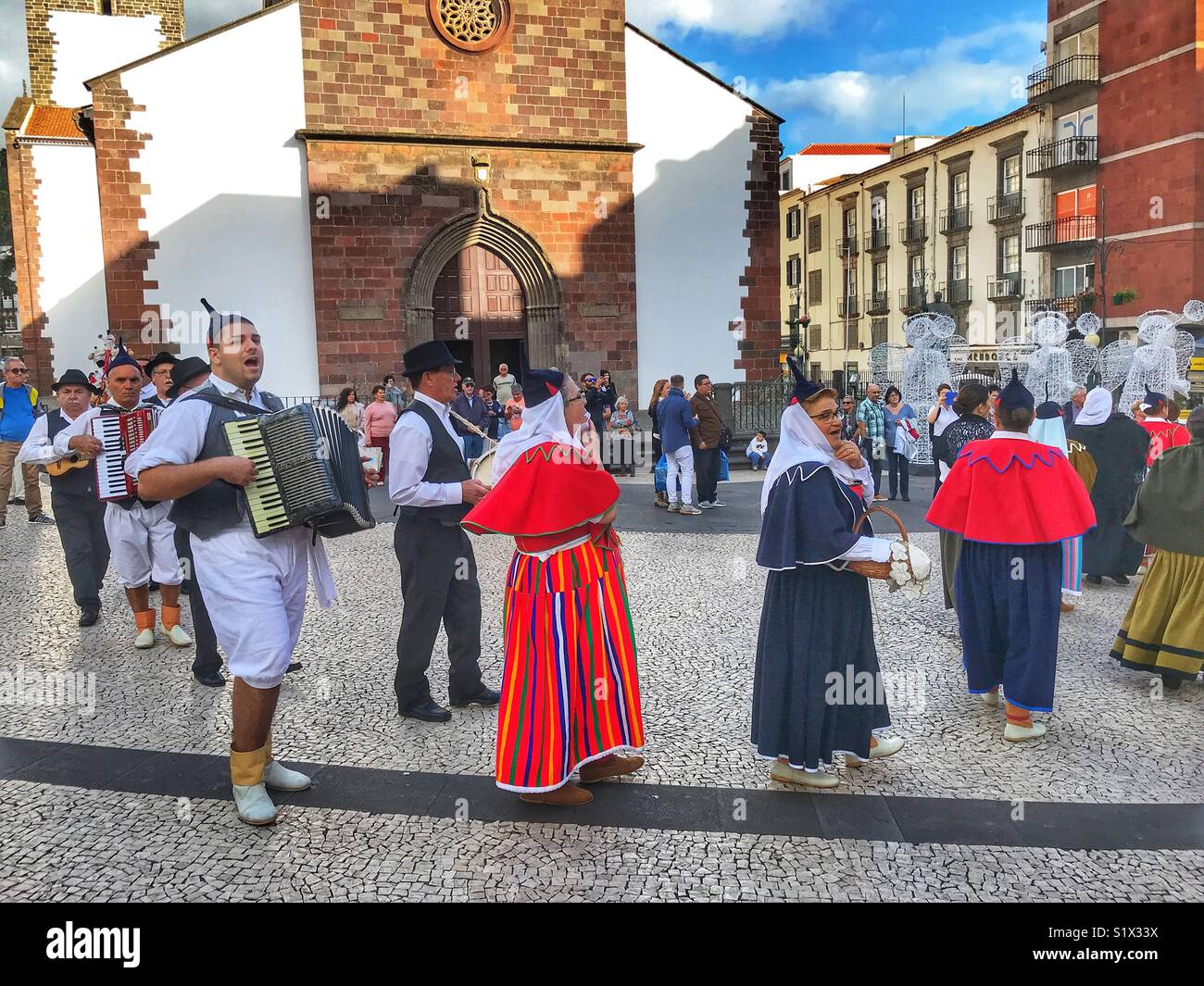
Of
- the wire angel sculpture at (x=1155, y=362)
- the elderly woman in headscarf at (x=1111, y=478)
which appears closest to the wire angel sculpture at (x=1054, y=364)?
the wire angel sculpture at (x=1155, y=362)

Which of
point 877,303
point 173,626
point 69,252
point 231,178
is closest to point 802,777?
point 173,626

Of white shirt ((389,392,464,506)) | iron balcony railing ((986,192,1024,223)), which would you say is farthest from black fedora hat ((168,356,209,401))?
iron balcony railing ((986,192,1024,223))

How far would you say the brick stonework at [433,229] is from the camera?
17.8 meters

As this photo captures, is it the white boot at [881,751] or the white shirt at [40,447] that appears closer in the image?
the white boot at [881,751]

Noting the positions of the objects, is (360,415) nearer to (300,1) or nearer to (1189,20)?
(300,1)

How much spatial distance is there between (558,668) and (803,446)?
134cm

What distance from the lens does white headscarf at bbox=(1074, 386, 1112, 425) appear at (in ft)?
26.0

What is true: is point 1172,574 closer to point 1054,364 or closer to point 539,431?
point 539,431

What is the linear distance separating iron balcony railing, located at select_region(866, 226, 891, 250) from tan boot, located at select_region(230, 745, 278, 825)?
4067cm

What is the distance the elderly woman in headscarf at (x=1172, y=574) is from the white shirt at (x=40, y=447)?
7020 millimetres

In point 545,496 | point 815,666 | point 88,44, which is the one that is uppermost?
point 88,44

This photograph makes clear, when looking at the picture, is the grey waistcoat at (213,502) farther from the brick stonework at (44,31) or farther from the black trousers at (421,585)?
the brick stonework at (44,31)

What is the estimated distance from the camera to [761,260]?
1998cm
